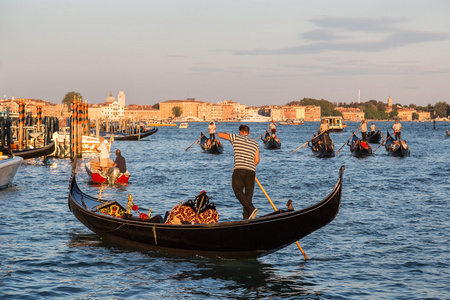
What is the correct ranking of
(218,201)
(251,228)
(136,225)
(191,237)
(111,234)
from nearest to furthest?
(251,228) → (191,237) → (136,225) → (111,234) → (218,201)

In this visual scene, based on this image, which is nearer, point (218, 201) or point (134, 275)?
point (134, 275)

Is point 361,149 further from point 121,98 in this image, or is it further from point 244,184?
point 121,98

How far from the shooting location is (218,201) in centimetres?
1460

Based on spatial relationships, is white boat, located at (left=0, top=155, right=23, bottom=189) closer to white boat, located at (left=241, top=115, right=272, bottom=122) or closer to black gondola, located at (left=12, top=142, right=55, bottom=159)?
black gondola, located at (left=12, top=142, right=55, bottom=159)

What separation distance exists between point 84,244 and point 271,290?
3.54 meters

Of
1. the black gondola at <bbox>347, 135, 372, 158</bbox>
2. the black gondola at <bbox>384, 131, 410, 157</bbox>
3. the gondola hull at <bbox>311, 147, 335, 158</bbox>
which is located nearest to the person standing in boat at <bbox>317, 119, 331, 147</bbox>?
the gondola hull at <bbox>311, 147, 335, 158</bbox>

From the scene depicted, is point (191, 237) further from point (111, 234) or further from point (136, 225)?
point (111, 234)

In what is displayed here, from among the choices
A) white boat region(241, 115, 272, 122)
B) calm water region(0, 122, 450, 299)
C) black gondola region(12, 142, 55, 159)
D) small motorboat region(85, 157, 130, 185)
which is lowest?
calm water region(0, 122, 450, 299)

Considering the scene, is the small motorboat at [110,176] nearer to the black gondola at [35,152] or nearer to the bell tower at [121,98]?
the black gondola at [35,152]

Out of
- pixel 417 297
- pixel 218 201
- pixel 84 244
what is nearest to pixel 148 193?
pixel 218 201

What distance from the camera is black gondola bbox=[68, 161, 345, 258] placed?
24.0 feet

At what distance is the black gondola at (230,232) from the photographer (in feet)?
24.0

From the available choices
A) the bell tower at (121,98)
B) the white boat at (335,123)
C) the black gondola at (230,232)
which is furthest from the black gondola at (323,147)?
the bell tower at (121,98)

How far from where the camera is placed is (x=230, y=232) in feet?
25.0
